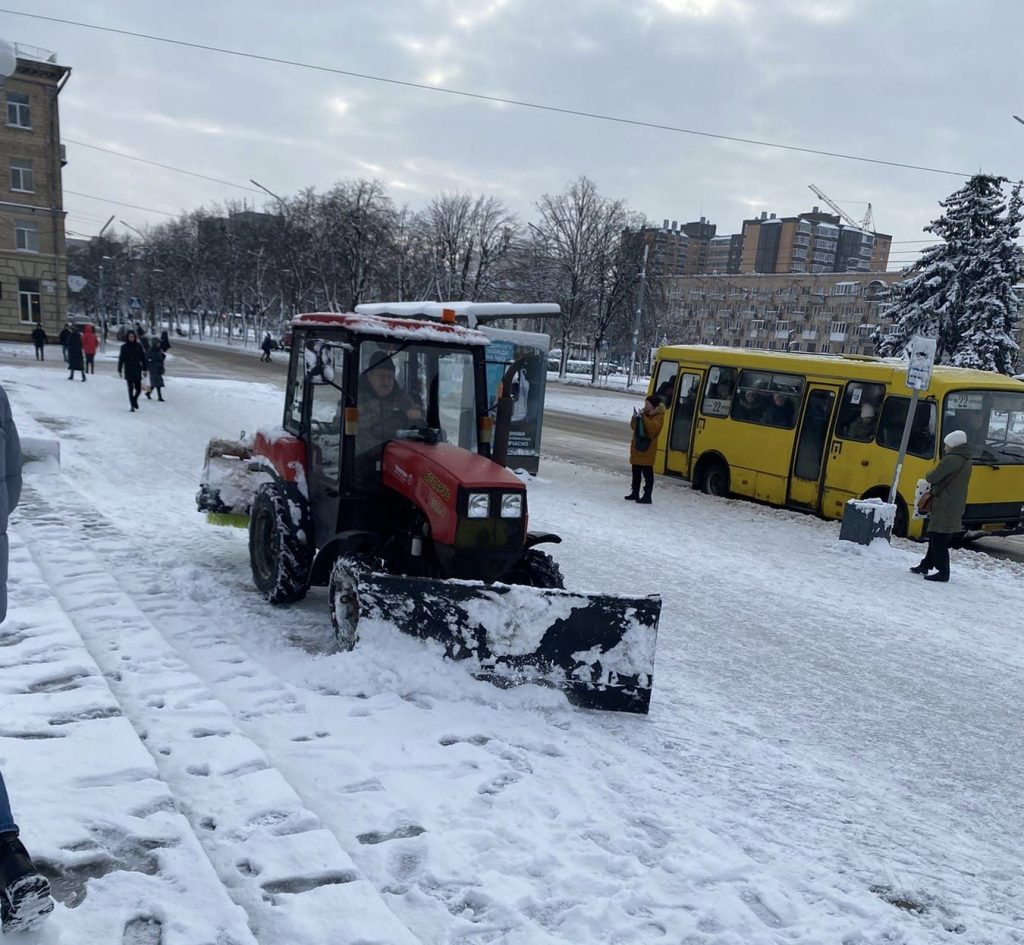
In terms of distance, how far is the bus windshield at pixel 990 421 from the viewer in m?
10.9

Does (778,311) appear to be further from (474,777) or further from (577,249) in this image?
(474,777)

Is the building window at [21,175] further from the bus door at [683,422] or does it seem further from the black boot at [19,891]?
the black boot at [19,891]

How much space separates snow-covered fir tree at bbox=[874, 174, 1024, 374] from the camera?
104 feet

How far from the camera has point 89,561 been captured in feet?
21.7

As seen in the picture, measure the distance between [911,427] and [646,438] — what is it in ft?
12.2

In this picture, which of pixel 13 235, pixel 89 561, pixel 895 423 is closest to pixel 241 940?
pixel 89 561

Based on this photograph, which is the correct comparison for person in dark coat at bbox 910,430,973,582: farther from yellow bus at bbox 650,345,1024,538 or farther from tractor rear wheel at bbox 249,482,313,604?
tractor rear wheel at bbox 249,482,313,604

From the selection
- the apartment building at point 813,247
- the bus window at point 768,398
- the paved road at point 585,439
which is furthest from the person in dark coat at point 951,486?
the apartment building at point 813,247

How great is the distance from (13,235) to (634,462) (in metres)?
44.7

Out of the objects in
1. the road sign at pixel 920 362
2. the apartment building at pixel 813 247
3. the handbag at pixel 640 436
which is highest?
the apartment building at pixel 813 247

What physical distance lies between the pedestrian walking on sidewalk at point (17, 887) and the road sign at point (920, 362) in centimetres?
1029

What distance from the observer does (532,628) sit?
4.72m

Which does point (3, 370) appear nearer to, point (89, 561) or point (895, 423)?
point (89, 561)

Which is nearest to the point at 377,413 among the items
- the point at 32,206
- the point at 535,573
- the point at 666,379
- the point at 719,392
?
the point at 535,573
